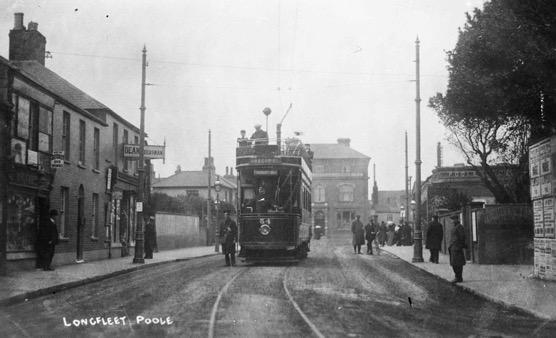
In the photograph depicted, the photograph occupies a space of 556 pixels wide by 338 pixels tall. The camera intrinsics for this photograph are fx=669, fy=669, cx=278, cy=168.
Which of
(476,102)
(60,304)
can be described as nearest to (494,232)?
(476,102)

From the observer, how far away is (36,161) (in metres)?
19.7

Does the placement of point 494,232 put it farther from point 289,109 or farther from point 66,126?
point 66,126

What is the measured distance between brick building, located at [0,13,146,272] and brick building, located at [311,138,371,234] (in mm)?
59699

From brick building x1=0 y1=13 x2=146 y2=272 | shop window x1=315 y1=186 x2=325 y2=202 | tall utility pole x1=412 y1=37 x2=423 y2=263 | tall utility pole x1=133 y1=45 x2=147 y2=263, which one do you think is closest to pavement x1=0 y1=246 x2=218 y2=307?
brick building x1=0 y1=13 x2=146 y2=272

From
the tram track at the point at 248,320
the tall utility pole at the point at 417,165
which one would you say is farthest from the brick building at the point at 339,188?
the tram track at the point at 248,320

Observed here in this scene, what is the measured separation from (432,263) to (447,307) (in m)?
12.5

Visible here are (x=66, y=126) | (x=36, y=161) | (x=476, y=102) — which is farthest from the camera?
(x=476, y=102)

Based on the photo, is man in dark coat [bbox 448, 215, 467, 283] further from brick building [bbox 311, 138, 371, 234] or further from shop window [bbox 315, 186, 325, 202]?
shop window [bbox 315, 186, 325, 202]

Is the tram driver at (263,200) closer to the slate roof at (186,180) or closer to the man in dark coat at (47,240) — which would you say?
the man in dark coat at (47,240)

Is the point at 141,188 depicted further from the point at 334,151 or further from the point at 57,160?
the point at 334,151

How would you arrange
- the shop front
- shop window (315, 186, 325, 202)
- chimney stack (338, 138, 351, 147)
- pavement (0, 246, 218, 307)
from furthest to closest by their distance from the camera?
chimney stack (338, 138, 351, 147), shop window (315, 186, 325, 202), the shop front, pavement (0, 246, 218, 307)
